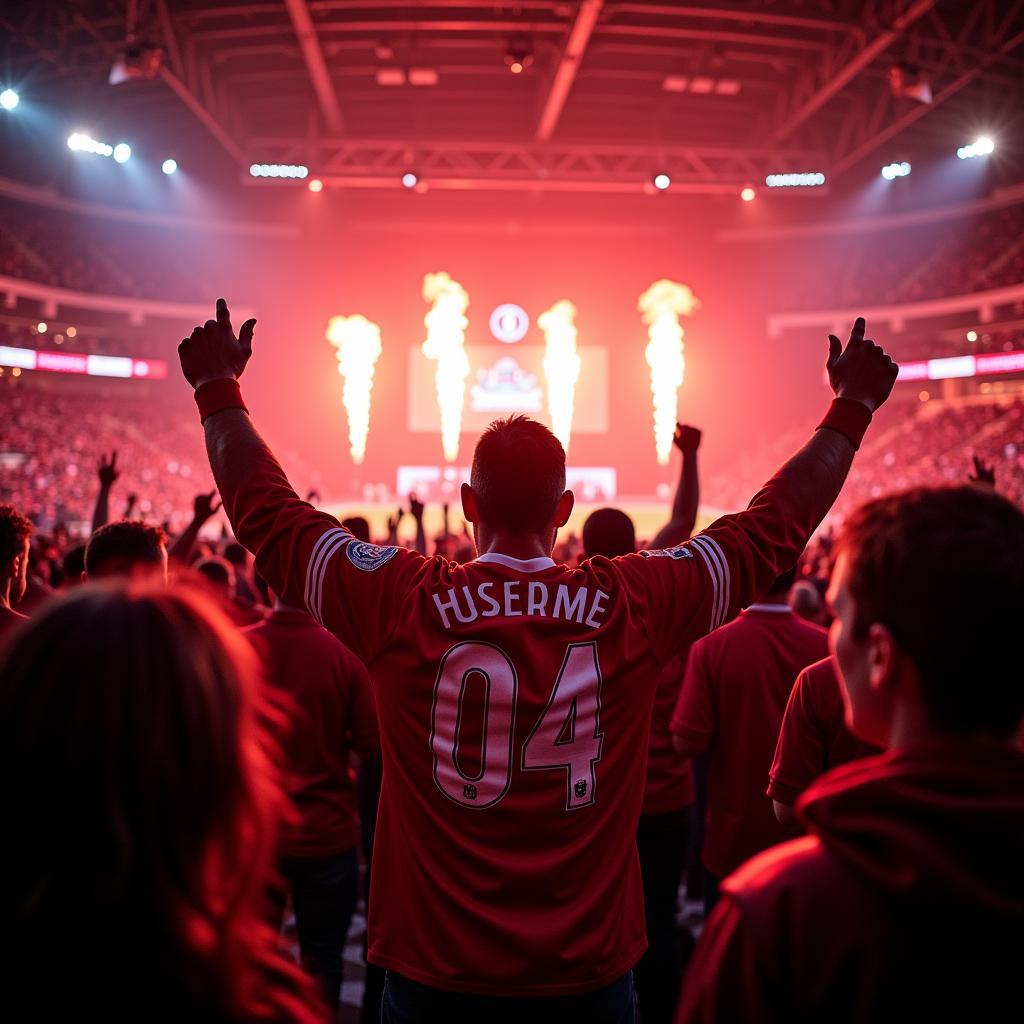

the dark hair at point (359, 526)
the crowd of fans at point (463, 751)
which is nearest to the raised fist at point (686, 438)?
the crowd of fans at point (463, 751)

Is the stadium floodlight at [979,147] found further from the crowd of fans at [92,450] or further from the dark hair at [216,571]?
the dark hair at [216,571]

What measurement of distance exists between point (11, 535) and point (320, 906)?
182cm

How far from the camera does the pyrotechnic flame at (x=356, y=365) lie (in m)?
32.4

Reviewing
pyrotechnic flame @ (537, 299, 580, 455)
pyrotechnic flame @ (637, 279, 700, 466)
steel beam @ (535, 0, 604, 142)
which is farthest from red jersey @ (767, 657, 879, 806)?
pyrotechnic flame @ (637, 279, 700, 466)

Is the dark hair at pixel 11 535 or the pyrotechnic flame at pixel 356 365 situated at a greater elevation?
the pyrotechnic flame at pixel 356 365

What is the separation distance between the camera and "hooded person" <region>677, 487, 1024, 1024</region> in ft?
3.06

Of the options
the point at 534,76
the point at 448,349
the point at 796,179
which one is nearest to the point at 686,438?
the point at 796,179

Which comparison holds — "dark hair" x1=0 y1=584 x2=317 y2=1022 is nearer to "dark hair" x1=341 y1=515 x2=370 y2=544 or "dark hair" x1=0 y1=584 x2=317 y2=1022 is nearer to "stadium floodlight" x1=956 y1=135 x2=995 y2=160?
"dark hair" x1=341 y1=515 x2=370 y2=544

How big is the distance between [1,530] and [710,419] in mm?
32474

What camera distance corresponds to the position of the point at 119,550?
3172 millimetres

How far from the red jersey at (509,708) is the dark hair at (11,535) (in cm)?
157

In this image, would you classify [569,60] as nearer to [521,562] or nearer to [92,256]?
[521,562]

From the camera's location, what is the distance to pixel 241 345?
7.32ft

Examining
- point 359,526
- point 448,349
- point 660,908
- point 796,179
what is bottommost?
point 660,908
